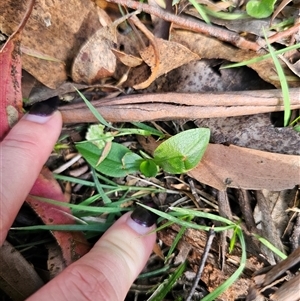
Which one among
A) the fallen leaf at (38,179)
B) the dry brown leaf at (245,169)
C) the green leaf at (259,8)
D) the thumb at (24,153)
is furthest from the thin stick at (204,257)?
the green leaf at (259,8)

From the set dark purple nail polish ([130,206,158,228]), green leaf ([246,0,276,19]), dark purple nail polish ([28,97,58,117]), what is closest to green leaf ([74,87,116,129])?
dark purple nail polish ([28,97,58,117])

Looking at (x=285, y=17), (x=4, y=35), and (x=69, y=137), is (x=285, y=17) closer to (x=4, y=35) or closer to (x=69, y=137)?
(x=69, y=137)

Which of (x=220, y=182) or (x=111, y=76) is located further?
(x=111, y=76)

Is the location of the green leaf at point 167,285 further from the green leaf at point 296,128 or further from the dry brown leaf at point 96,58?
the dry brown leaf at point 96,58

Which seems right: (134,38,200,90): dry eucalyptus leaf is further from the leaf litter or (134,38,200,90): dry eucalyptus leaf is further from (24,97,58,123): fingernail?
(24,97,58,123): fingernail

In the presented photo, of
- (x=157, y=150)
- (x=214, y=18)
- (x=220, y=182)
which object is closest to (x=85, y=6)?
(x=214, y=18)

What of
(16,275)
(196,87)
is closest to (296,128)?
(196,87)

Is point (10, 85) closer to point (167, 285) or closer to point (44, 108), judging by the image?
point (44, 108)
